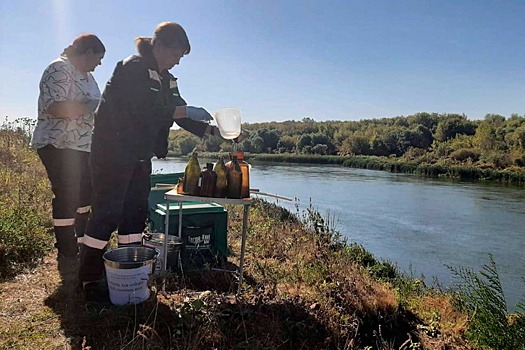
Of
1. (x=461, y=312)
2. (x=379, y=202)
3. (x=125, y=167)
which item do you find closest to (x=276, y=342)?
(x=125, y=167)

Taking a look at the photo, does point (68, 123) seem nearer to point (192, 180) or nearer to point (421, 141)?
point (192, 180)

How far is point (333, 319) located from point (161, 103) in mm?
1496

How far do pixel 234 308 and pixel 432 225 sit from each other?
9765mm

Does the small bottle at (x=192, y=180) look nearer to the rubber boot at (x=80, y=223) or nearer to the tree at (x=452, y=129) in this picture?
the rubber boot at (x=80, y=223)

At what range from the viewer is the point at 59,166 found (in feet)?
9.10

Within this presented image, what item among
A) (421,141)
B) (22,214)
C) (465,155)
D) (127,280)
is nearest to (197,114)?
(127,280)

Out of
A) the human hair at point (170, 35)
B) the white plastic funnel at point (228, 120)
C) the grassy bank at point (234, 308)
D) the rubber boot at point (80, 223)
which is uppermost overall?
the human hair at point (170, 35)

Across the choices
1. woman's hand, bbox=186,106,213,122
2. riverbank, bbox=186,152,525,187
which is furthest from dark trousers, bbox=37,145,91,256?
riverbank, bbox=186,152,525,187

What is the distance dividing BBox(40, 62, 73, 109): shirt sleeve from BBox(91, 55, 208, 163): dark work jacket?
0.52 metres

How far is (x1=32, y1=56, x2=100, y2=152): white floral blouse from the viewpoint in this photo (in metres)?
2.64

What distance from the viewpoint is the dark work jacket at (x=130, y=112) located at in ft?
7.19

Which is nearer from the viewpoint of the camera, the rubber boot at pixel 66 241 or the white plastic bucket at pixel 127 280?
the white plastic bucket at pixel 127 280

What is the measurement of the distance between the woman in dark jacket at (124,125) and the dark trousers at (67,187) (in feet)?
1.98

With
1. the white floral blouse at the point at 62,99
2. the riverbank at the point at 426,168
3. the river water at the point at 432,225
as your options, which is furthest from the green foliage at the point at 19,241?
the riverbank at the point at 426,168
